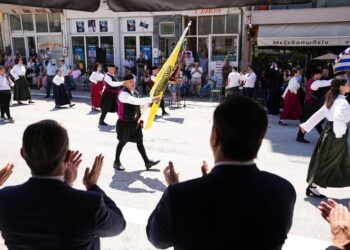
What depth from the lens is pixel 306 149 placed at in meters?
8.02

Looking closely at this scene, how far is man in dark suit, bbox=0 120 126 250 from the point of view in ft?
6.12

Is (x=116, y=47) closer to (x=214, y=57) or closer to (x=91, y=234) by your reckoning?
(x=214, y=57)

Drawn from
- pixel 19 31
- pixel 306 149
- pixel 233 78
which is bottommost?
pixel 306 149

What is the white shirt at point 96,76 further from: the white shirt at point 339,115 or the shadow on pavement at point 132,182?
the white shirt at point 339,115

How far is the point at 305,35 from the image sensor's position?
49.2 ft

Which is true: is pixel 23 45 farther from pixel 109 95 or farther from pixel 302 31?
pixel 302 31

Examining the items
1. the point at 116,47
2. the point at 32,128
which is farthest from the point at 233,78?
the point at 32,128

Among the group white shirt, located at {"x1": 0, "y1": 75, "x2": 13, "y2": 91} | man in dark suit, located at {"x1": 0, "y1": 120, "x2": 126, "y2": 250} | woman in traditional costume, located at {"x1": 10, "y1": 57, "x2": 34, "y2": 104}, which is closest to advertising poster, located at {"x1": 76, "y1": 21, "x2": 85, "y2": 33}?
woman in traditional costume, located at {"x1": 10, "y1": 57, "x2": 34, "y2": 104}

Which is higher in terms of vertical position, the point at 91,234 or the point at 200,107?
the point at 91,234

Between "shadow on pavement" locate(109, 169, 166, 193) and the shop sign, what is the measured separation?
10.6 metres

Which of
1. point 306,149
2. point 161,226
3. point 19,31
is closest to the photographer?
point 161,226

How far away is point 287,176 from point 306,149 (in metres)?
2.01

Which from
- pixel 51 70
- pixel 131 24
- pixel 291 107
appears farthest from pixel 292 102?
pixel 131 24

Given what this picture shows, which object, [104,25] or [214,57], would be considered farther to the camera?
[104,25]
